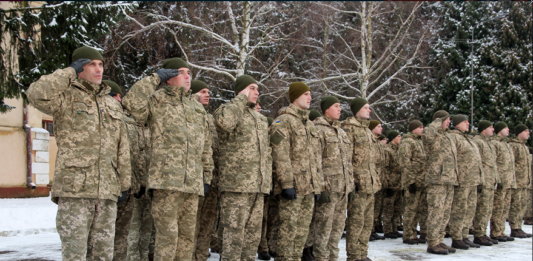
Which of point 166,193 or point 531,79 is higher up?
point 531,79

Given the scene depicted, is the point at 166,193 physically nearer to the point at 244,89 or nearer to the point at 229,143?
the point at 229,143

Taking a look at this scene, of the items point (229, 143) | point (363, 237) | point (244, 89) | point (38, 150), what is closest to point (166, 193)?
point (229, 143)

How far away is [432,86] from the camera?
22609 millimetres

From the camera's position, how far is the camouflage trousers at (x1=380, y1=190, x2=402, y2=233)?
910cm

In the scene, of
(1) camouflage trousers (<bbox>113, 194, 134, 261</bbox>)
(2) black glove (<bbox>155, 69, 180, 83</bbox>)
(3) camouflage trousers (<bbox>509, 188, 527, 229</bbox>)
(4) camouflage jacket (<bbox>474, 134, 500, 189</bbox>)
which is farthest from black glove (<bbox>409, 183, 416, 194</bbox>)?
(2) black glove (<bbox>155, 69, 180, 83</bbox>)

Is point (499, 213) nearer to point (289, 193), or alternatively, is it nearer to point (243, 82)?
point (289, 193)

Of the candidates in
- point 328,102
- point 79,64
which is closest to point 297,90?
point 328,102

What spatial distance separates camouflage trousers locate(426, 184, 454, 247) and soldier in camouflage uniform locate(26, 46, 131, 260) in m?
5.23

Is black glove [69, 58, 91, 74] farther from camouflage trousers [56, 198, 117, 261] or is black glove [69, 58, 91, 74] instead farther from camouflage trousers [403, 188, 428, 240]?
camouflage trousers [403, 188, 428, 240]

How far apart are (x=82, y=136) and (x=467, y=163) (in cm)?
668

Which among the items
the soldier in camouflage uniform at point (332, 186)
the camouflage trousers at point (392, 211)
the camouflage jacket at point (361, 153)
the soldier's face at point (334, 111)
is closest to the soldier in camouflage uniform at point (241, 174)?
the soldier in camouflage uniform at point (332, 186)

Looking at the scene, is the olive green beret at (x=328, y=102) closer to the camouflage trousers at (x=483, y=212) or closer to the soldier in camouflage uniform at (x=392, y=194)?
the soldier in camouflage uniform at (x=392, y=194)

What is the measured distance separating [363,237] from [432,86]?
18.4 meters

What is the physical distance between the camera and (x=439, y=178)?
23.9 feet
